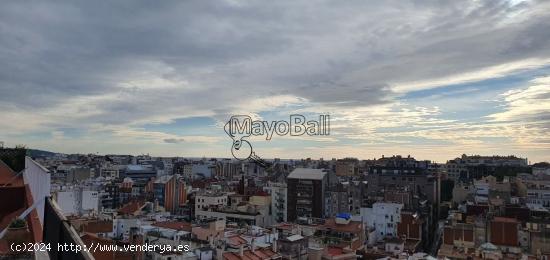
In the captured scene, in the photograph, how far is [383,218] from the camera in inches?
789

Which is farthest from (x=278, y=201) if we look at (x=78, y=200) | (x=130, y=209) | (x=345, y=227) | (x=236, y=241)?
(x=236, y=241)

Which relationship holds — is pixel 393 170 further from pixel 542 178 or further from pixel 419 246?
pixel 542 178

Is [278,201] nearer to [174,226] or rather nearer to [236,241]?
[174,226]

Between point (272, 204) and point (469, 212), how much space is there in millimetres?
10053

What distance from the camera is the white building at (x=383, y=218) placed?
1972 centimetres

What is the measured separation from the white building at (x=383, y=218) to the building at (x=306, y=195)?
3555mm

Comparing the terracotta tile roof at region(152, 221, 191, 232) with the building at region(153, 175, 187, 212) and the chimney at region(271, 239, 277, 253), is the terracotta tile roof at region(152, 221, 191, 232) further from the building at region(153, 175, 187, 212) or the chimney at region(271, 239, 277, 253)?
the building at region(153, 175, 187, 212)

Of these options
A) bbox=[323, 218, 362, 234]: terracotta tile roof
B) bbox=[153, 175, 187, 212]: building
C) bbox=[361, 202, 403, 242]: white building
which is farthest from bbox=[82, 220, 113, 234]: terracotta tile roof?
bbox=[361, 202, 403, 242]: white building

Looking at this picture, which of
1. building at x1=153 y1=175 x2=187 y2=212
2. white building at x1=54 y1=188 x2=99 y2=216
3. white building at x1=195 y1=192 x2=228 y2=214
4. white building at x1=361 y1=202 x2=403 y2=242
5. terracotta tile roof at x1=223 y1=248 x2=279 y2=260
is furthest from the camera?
building at x1=153 y1=175 x2=187 y2=212

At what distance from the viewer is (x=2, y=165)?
21.5 feet

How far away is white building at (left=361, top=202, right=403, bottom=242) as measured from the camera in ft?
64.7

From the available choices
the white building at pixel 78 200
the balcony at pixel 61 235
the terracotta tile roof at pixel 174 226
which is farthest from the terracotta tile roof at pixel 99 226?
the balcony at pixel 61 235

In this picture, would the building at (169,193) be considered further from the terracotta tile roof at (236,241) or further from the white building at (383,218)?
the terracotta tile roof at (236,241)

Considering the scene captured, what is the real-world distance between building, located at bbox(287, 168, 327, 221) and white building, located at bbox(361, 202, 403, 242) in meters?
3.56
